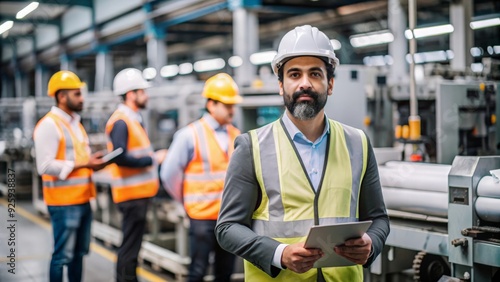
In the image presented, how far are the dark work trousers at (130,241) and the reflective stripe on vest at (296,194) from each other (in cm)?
242

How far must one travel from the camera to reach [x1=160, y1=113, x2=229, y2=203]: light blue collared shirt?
13.1 feet

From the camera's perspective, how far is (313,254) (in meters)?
1.71

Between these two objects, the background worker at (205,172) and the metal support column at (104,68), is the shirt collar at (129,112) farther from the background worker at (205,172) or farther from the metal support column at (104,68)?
the metal support column at (104,68)

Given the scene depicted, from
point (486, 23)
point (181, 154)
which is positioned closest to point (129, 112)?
point (181, 154)

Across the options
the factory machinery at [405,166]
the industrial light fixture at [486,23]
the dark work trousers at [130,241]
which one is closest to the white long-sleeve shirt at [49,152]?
the dark work trousers at [130,241]

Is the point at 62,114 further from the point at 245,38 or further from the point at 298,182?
the point at 245,38

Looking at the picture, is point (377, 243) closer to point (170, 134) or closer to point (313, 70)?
point (313, 70)

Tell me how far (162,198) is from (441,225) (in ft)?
11.1

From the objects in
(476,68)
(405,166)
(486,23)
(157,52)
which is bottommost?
(405,166)

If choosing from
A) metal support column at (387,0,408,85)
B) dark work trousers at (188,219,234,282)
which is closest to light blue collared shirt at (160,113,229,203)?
dark work trousers at (188,219,234,282)

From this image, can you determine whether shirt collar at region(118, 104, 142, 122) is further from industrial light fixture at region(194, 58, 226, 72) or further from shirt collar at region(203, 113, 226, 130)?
industrial light fixture at region(194, 58, 226, 72)

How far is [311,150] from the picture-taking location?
1.98 m

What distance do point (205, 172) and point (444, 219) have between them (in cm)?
175

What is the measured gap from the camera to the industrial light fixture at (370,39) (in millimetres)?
11969
